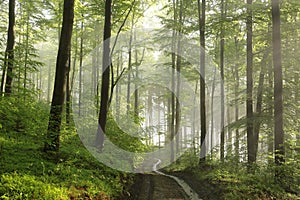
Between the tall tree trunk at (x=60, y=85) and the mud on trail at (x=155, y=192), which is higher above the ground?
the tall tree trunk at (x=60, y=85)

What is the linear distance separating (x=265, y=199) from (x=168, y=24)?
16.1 meters

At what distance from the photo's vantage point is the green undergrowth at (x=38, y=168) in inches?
230

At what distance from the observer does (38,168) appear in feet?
24.1

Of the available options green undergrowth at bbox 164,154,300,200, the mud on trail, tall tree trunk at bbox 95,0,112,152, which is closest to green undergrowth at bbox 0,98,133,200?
the mud on trail

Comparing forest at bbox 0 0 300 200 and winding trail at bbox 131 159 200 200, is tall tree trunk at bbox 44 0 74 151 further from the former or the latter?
winding trail at bbox 131 159 200 200

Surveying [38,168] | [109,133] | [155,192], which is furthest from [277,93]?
[38,168]

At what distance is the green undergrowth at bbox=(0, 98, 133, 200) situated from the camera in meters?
5.83

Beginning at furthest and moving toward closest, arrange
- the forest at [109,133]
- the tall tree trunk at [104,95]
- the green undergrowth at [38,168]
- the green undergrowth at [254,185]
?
the tall tree trunk at [104,95]
the green undergrowth at [254,185]
the forest at [109,133]
the green undergrowth at [38,168]

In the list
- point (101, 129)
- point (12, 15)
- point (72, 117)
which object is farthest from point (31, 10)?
point (101, 129)

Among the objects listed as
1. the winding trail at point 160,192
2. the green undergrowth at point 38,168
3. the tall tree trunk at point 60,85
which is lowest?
the winding trail at point 160,192

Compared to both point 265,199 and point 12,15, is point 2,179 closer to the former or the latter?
point 265,199

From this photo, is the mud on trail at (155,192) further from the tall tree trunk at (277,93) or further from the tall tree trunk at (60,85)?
the tall tree trunk at (277,93)

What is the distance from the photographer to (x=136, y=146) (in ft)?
55.9

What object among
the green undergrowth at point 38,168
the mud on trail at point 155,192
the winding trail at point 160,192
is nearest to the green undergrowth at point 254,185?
the winding trail at point 160,192
